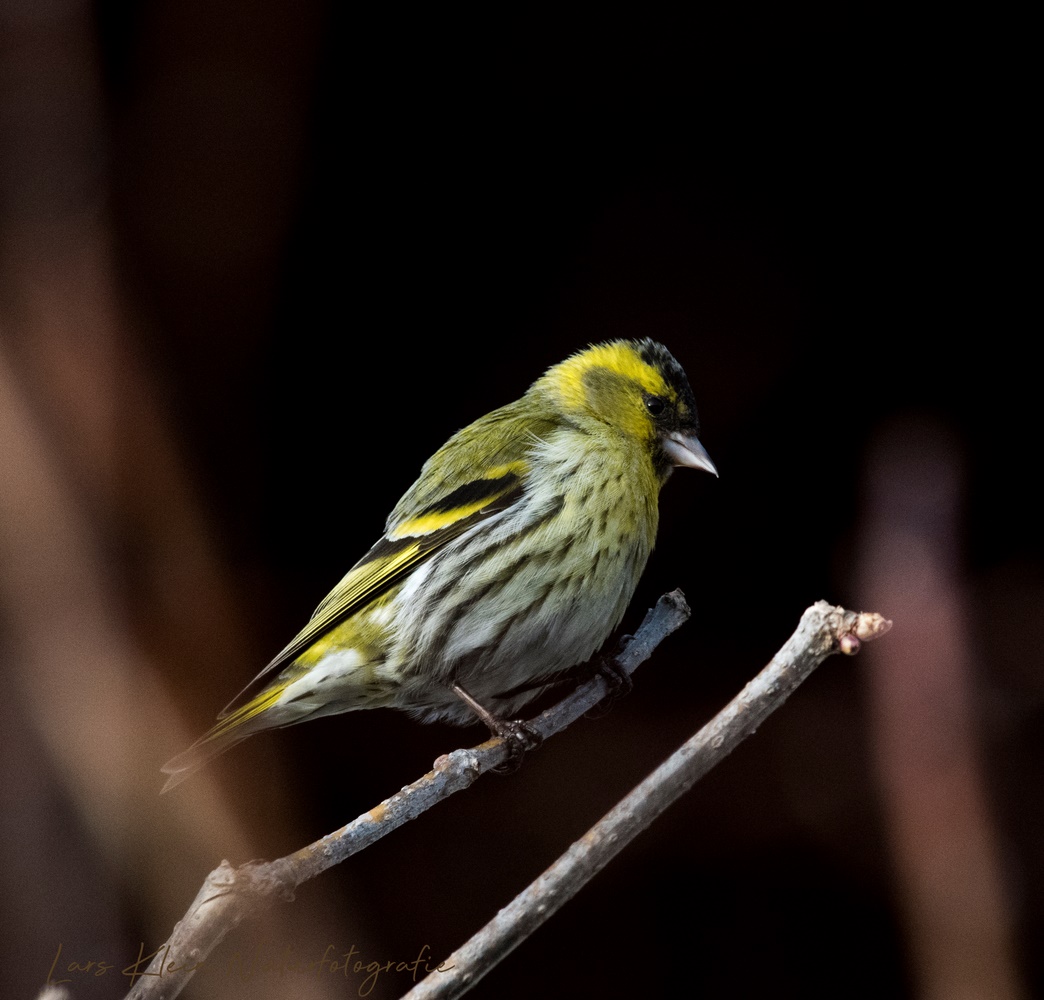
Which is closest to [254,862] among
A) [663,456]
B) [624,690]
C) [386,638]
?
[386,638]

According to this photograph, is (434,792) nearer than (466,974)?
No

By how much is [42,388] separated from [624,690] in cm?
93

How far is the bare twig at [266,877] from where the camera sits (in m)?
0.97

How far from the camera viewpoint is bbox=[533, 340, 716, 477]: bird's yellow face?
1626 mm

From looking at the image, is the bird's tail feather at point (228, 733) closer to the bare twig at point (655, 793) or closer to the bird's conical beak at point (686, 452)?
the bare twig at point (655, 793)

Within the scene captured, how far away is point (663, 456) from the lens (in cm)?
165

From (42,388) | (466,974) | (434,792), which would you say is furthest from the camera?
(42,388)

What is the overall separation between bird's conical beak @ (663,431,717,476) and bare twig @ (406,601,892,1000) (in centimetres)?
55

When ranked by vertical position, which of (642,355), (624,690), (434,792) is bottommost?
(624,690)

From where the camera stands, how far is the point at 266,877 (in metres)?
0.99

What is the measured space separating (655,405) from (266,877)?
99cm

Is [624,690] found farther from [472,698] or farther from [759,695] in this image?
[759,695]

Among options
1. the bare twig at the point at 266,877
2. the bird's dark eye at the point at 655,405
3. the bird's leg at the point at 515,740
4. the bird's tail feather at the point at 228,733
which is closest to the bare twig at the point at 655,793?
the bare twig at the point at 266,877

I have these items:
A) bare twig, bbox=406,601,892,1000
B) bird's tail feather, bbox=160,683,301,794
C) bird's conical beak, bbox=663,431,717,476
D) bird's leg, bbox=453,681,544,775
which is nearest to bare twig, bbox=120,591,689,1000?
bird's leg, bbox=453,681,544,775
